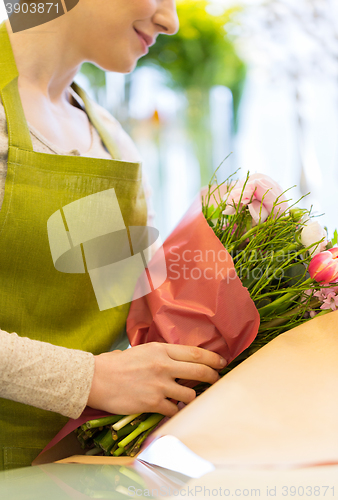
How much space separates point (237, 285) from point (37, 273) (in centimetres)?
31

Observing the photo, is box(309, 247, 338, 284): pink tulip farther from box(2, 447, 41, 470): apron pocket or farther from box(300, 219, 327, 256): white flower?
box(2, 447, 41, 470): apron pocket

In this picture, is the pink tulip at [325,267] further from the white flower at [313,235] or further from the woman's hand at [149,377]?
the woman's hand at [149,377]

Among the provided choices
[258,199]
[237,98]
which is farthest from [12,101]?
[237,98]

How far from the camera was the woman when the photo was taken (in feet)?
1.77

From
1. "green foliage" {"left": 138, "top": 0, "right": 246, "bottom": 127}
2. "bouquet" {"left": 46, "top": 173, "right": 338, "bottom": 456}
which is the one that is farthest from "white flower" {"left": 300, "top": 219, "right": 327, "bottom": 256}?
A: "green foliage" {"left": 138, "top": 0, "right": 246, "bottom": 127}

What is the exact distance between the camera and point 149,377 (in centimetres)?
55

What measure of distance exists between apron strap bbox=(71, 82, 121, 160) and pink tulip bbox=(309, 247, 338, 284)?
46cm

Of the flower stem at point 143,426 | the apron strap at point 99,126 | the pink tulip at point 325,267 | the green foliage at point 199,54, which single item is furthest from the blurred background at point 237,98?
the flower stem at point 143,426

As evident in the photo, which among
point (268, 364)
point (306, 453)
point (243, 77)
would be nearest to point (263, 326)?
point (268, 364)

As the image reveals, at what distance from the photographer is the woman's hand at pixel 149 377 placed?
0.54 metres

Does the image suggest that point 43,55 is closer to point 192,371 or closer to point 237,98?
point 192,371

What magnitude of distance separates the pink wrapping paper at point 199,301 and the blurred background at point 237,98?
4.99 ft

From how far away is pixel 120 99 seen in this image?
102 inches

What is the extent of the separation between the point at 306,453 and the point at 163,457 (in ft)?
0.50
